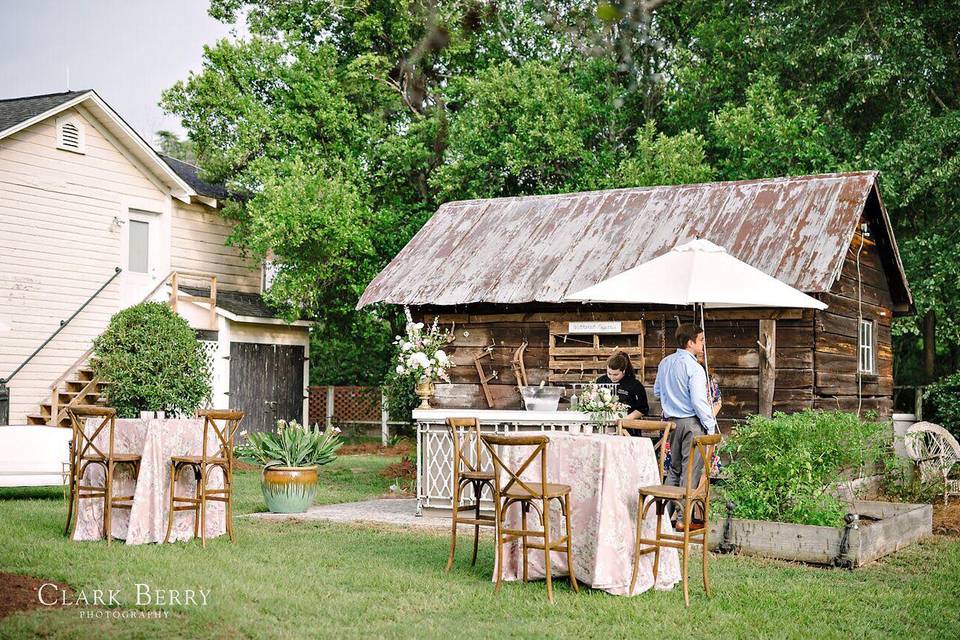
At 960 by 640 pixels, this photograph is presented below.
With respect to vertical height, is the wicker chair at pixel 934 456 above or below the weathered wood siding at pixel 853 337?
below

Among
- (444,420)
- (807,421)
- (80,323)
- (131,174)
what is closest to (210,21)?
(131,174)

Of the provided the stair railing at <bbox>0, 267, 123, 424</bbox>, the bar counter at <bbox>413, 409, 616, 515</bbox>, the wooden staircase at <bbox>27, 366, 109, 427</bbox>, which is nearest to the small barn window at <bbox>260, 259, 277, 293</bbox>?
the stair railing at <bbox>0, 267, 123, 424</bbox>

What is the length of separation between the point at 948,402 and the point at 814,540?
994 cm

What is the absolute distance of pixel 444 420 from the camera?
10.6 metres

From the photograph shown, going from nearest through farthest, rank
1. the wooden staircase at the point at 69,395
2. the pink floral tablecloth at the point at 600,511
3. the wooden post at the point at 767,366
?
the pink floral tablecloth at the point at 600,511, the wooden post at the point at 767,366, the wooden staircase at the point at 69,395

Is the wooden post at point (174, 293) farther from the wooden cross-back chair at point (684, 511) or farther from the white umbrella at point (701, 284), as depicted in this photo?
the wooden cross-back chair at point (684, 511)

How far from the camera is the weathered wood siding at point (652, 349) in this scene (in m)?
11.8

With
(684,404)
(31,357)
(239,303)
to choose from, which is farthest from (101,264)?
(684,404)

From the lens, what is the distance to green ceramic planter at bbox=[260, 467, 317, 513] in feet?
34.4

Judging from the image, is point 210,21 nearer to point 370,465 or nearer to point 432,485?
point 370,465

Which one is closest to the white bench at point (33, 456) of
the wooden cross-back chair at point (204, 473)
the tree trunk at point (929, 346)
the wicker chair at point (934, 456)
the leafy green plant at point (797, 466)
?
the wooden cross-back chair at point (204, 473)

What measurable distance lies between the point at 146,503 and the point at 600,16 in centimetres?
1775

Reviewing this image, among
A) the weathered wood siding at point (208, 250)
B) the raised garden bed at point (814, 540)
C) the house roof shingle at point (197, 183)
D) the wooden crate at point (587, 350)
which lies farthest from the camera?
the house roof shingle at point (197, 183)

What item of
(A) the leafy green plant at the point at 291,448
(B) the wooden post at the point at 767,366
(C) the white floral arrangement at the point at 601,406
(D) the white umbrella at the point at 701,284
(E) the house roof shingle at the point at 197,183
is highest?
(E) the house roof shingle at the point at 197,183
